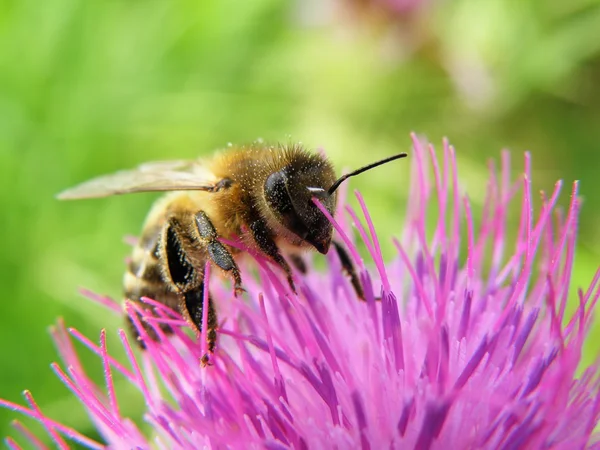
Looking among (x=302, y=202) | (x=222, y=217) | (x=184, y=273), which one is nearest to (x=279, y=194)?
(x=302, y=202)

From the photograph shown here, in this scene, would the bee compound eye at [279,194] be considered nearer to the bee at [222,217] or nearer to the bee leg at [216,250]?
the bee at [222,217]

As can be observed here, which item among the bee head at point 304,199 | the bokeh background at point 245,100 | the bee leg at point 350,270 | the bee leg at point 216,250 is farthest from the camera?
the bokeh background at point 245,100

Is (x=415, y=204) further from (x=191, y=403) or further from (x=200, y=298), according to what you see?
(x=191, y=403)

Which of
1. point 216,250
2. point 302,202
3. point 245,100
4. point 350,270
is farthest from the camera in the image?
point 245,100

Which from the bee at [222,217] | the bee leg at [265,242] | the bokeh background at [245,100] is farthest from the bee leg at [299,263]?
the bokeh background at [245,100]

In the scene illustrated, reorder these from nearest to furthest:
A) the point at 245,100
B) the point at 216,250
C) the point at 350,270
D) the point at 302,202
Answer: the point at 302,202 < the point at 216,250 < the point at 350,270 < the point at 245,100

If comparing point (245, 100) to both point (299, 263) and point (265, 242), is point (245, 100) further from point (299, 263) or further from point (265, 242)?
point (265, 242)

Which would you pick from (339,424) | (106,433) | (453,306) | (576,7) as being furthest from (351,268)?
(576,7)
